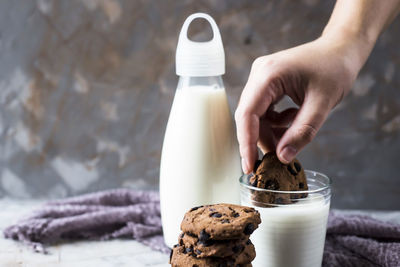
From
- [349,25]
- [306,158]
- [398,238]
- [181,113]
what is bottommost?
[398,238]

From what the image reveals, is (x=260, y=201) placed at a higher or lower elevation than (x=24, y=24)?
lower

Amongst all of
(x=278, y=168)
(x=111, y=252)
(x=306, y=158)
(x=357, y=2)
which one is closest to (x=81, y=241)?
(x=111, y=252)

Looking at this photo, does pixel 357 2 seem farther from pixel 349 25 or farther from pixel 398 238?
pixel 398 238

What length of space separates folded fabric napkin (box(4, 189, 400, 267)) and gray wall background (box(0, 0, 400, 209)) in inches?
6.1

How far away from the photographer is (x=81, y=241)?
3.42 feet

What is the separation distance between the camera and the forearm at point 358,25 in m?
0.88

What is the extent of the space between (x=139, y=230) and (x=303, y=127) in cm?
44

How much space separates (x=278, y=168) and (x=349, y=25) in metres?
0.30

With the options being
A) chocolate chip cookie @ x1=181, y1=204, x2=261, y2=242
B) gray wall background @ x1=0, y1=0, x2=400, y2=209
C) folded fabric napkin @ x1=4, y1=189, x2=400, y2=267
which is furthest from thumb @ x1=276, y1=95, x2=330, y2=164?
gray wall background @ x1=0, y1=0, x2=400, y2=209

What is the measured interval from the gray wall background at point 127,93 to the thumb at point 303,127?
17.3 inches

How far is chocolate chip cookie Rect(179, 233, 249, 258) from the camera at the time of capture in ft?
2.34

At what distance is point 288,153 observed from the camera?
2.62ft

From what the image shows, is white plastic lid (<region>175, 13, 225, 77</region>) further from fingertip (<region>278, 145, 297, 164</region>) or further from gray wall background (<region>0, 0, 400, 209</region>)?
gray wall background (<region>0, 0, 400, 209</region>)

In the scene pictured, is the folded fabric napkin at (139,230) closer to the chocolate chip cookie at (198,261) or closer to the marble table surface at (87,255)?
the marble table surface at (87,255)
